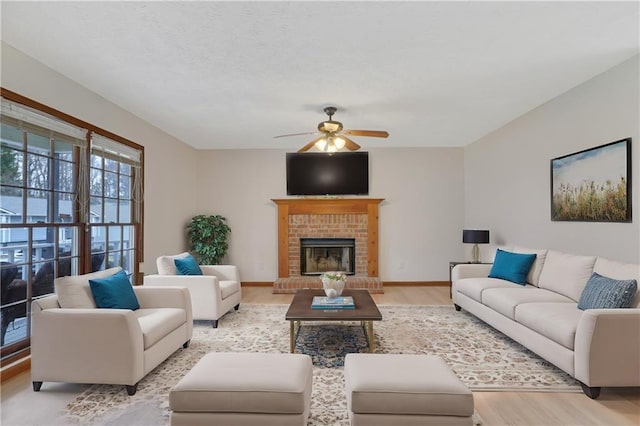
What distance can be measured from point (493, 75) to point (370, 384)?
302 centimetres

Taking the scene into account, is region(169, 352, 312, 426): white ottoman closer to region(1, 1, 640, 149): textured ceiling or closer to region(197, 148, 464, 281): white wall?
region(1, 1, 640, 149): textured ceiling

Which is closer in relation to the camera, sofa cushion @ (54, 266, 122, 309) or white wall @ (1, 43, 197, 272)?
sofa cushion @ (54, 266, 122, 309)

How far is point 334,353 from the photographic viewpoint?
3297 mm

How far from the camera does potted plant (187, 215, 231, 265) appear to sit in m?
6.14

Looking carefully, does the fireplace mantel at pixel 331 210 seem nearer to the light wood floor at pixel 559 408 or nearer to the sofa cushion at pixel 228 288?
the sofa cushion at pixel 228 288

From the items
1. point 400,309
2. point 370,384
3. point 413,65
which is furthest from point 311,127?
point 370,384

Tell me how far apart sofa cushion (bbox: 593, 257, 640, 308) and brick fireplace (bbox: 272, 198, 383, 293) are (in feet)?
12.2

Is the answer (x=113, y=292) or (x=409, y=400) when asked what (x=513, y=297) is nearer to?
(x=409, y=400)

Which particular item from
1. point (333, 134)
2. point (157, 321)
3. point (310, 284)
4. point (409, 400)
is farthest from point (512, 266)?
point (157, 321)

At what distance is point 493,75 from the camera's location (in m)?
3.37

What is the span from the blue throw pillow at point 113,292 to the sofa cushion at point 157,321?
0.16 m

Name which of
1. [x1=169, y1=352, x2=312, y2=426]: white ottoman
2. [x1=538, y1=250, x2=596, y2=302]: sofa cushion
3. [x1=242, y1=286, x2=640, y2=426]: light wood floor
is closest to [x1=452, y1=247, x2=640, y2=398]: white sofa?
[x1=538, y1=250, x2=596, y2=302]: sofa cushion

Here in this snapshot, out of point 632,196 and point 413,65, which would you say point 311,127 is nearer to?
point 413,65

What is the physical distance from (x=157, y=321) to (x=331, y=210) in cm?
411
